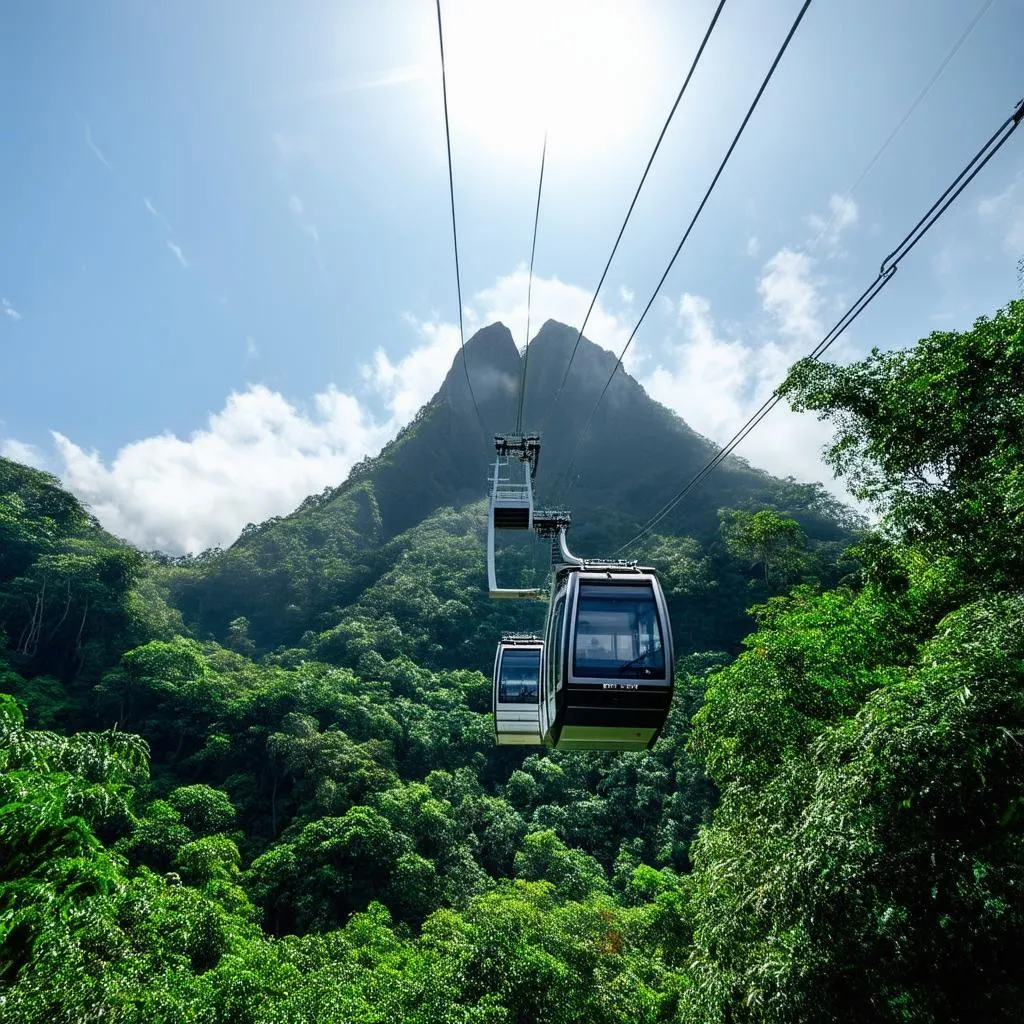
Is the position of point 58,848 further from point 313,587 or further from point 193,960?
point 313,587

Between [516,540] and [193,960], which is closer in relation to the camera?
[193,960]

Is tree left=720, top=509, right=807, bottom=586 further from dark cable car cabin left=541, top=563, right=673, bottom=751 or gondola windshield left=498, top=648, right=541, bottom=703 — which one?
dark cable car cabin left=541, top=563, right=673, bottom=751

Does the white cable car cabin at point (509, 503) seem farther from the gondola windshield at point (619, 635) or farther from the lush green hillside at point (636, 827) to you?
the lush green hillside at point (636, 827)

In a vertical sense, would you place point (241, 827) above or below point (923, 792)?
below

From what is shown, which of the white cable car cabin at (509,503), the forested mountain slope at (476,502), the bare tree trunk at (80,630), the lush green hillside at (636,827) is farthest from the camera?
the forested mountain slope at (476,502)

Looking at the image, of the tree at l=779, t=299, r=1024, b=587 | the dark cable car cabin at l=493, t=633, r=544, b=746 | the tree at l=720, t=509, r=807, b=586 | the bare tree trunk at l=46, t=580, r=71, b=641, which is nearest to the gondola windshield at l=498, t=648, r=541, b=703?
the dark cable car cabin at l=493, t=633, r=544, b=746

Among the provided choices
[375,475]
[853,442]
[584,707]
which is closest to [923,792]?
[584,707]

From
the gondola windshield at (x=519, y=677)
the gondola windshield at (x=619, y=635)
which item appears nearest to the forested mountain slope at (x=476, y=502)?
the gondola windshield at (x=519, y=677)
